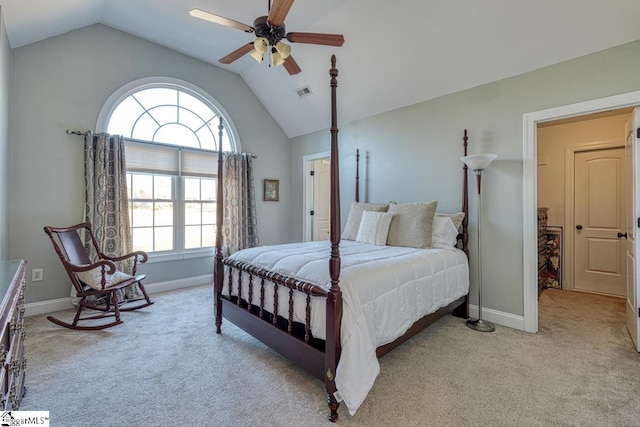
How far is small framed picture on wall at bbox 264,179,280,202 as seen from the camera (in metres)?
5.16

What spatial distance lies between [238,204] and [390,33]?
3113 millimetres

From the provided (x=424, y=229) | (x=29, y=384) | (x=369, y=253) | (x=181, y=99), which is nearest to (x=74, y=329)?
(x=29, y=384)

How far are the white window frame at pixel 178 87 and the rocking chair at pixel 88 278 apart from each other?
0.76m

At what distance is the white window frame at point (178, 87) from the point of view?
354cm

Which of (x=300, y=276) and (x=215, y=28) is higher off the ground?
(x=215, y=28)

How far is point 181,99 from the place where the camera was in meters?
4.25

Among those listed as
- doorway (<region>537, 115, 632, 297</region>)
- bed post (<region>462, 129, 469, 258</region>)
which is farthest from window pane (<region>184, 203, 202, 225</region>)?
doorway (<region>537, 115, 632, 297</region>)

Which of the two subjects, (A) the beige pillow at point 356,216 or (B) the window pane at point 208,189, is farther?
(B) the window pane at point 208,189

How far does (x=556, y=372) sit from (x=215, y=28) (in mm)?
4710

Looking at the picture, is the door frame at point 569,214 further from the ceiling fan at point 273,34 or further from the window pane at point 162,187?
the window pane at point 162,187

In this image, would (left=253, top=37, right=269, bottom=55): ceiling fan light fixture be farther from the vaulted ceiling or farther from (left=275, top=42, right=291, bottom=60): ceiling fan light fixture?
the vaulted ceiling

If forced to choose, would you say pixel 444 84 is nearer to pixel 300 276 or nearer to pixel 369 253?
pixel 369 253

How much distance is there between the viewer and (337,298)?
64.1 inches

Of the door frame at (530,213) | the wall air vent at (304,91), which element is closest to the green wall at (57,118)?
the wall air vent at (304,91)
